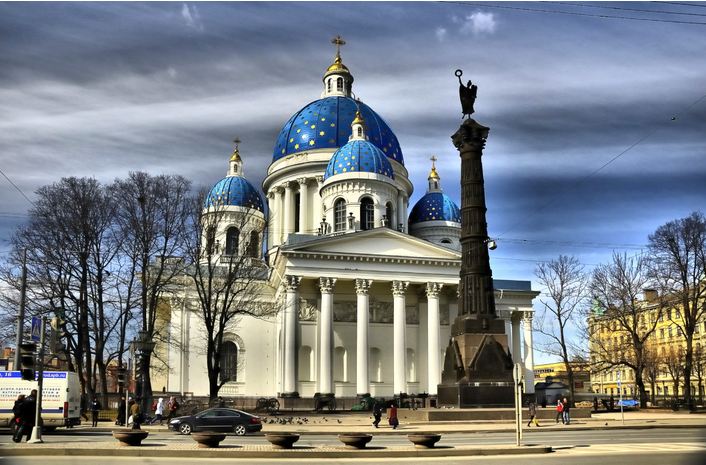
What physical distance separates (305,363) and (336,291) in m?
6.24

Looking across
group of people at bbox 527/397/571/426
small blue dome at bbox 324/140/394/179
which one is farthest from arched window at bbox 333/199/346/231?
group of people at bbox 527/397/571/426

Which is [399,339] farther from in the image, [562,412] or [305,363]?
[562,412]

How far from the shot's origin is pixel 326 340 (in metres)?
51.7

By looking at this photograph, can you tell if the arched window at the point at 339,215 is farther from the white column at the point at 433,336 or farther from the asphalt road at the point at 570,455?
the asphalt road at the point at 570,455

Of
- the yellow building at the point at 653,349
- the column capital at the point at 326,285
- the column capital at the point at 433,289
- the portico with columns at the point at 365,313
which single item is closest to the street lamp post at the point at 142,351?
the portico with columns at the point at 365,313

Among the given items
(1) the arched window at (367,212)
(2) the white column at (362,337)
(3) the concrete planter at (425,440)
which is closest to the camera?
(3) the concrete planter at (425,440)

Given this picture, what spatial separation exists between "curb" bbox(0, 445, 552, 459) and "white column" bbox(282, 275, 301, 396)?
32956 millimetres

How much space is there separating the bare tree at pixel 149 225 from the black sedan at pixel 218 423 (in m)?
10.1

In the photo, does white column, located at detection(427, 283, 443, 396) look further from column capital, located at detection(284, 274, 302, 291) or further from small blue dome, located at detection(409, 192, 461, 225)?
small blue dome, located at detection(409, 192, 461, 225)

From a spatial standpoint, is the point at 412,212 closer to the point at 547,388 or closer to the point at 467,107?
the point at 547,388

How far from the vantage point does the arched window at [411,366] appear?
189 ft

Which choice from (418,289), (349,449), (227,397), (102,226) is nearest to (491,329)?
(349,449)

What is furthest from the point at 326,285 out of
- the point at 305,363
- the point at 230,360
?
the point at 230,360

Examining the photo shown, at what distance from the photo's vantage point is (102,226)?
129ft
